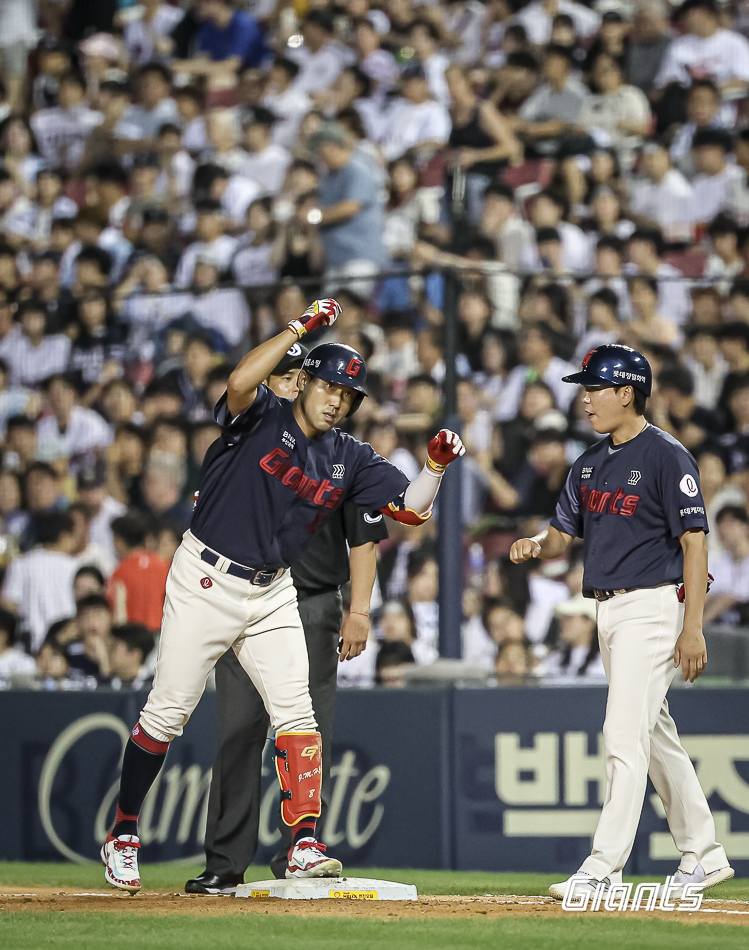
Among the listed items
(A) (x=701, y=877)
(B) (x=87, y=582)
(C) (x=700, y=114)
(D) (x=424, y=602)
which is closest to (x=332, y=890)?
(A) (x=701, y=877)

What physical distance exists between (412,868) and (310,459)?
293 centimetres

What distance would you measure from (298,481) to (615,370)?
4.11 ft

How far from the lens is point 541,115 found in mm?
11688

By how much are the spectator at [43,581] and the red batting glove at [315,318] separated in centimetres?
367

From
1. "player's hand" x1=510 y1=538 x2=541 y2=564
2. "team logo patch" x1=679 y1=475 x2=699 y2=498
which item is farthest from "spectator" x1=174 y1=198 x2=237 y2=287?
"team logo patch" x1=679 y1=475 x2=699 y2=498

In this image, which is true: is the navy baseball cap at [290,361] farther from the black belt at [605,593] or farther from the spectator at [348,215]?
the spectator at [348,215]

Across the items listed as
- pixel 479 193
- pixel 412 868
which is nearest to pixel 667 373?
pixel 479 193

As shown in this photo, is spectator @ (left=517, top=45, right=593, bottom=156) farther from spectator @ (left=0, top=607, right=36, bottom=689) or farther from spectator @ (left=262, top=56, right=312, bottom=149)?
spectator @ (left=0, top=607, right=36, bottom=689)

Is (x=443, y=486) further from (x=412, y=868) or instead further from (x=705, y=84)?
(x=705, y=84)

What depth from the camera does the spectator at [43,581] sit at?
8312mm

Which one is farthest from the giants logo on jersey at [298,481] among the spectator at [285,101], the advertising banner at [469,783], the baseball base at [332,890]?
the spectator at [285,101]

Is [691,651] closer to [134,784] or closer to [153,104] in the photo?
[134,784]

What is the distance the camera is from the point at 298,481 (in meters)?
5.44

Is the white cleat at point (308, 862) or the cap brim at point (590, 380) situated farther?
the cap brim at point (590, 380)
